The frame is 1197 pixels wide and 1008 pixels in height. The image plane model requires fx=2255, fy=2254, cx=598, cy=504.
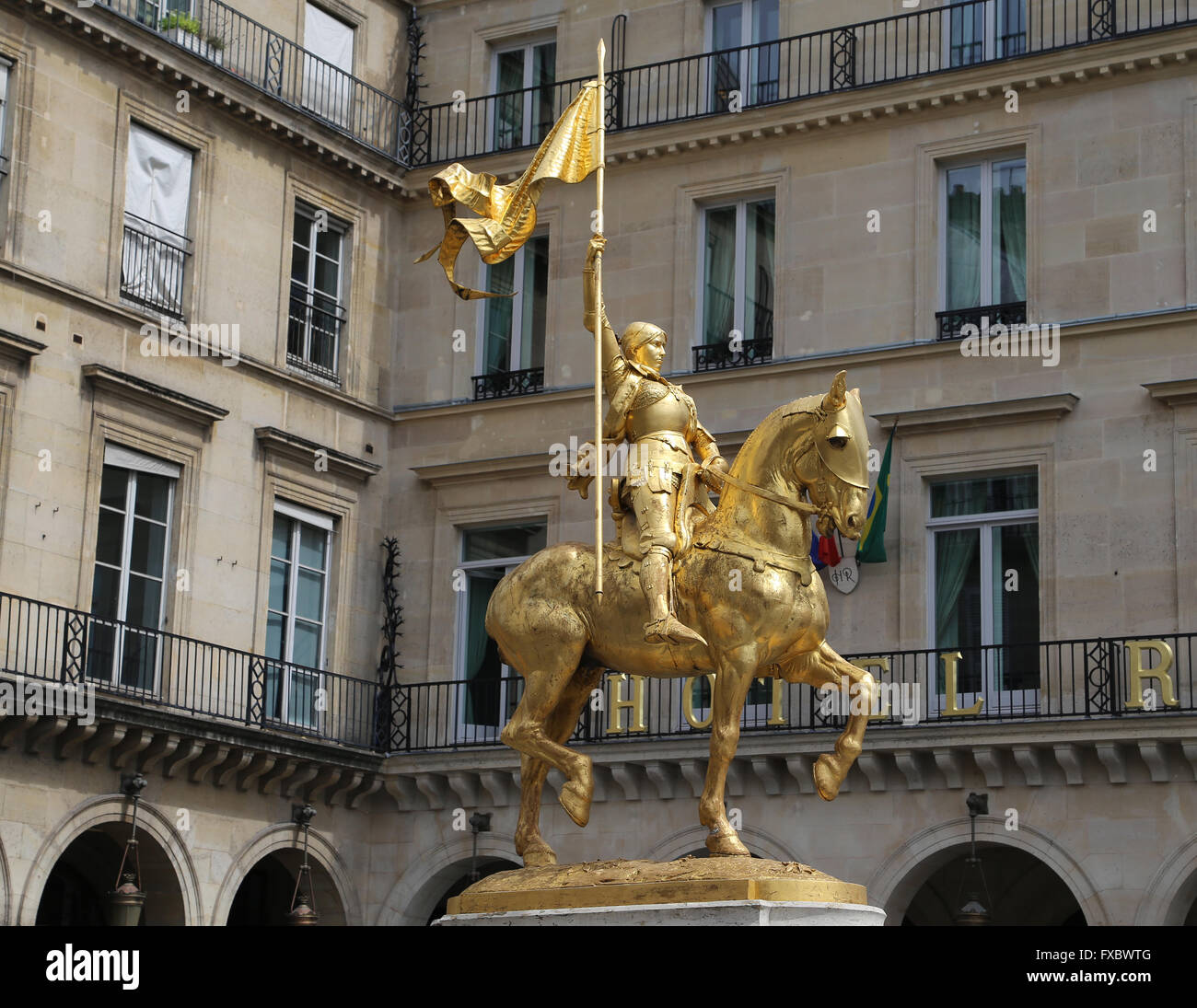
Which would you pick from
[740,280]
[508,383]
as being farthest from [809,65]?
[508,383]

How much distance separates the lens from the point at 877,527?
874 inches

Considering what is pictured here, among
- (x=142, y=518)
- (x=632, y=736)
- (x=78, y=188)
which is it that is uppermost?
(x=78, y=188)

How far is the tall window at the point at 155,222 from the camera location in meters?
22.6

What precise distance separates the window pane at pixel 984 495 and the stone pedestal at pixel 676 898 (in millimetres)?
12487

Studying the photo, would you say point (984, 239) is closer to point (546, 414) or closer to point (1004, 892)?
point (546, 414)

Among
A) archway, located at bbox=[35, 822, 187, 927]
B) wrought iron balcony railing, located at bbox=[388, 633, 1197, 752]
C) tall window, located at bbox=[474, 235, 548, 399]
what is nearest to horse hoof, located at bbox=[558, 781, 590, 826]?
wrought iron balcony railing, located at bbox=[388, 633, 1197, 752]

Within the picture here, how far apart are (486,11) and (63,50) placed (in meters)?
6.29

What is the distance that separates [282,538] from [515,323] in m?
3.74

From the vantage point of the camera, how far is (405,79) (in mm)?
26938

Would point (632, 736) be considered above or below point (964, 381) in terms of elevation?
below
